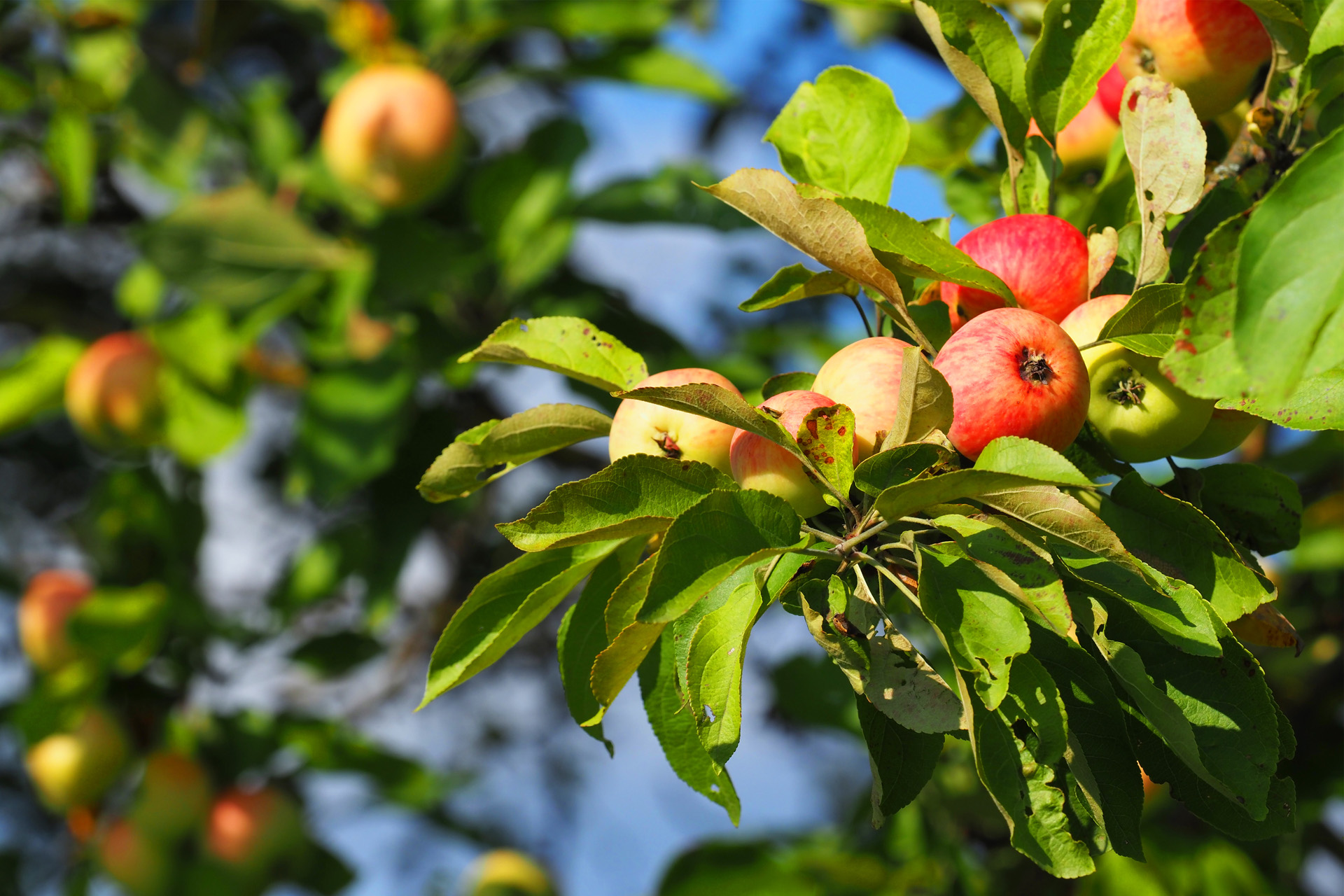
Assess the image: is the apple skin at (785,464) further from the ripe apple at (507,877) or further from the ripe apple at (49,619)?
the ripe apple at (507,877)

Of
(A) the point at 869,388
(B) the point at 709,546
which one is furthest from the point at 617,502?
(A) the point at 869,388

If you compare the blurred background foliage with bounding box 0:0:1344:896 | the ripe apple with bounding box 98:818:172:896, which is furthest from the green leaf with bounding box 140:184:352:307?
the ripe apple with bounding box 98:818:172:896

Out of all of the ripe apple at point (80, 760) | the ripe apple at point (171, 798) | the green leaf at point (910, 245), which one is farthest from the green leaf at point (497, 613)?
the ripe apple at point (80, 760)

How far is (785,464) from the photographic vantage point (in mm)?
690

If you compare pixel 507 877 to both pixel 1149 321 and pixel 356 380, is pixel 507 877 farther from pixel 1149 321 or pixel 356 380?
pixel 1149 321

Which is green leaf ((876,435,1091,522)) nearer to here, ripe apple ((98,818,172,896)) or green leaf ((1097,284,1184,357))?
green leaf ((1097,284,1184,357))

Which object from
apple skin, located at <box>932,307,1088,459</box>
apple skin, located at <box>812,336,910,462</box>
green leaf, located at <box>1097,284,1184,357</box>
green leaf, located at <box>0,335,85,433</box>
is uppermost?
green leaf, located at <box>1097,284,1184,357</box>

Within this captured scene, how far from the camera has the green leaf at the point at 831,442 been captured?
62 centimetres

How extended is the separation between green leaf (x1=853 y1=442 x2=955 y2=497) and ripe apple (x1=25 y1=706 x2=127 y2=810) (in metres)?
2.33

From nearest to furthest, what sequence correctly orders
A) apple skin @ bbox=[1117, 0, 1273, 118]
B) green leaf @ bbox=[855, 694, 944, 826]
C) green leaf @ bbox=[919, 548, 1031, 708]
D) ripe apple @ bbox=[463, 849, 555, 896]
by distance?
green leaf @ bbox=[919, 548, 1031, 708]
green leaf @ bbox=[855, 694, 944, 826]
apple skin @ bbox=[1117, 0, 1273, 118]
ripe apple @ bbox=[463, 849, 555, 896]

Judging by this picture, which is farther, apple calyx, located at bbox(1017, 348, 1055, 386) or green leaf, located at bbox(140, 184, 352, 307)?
green leaf, located at bbox(140, 184, 352, 307)

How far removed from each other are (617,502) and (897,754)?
26cm

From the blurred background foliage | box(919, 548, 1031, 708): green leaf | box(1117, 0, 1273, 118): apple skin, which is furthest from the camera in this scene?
the blurred background foliage

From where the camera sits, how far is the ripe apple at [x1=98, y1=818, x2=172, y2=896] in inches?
91.3
